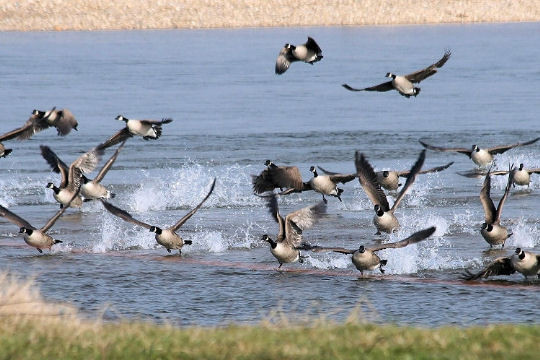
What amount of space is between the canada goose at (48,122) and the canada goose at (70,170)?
4.29 ft

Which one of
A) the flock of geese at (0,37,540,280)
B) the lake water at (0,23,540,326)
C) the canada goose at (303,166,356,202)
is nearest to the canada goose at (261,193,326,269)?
the flock of geese at (0,37,540,280)

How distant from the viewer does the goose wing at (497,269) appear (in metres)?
12.9

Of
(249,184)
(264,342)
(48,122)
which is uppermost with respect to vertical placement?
(48,122)

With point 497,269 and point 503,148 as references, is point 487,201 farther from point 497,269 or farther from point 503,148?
point 503,148

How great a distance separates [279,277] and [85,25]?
65.4 metres

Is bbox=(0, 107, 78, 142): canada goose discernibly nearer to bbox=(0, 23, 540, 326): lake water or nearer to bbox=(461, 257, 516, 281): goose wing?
bbox=(0, 23, 540, 326): lake water

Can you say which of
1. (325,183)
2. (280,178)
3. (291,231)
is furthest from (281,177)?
(291,231)

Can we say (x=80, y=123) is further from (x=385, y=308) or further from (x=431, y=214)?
(x=385, y=308)

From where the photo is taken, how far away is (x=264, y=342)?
25.7ft

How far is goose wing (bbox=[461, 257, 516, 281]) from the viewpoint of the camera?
12.9 m

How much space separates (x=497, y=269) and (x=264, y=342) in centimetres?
588

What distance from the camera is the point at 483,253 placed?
15.1 meters

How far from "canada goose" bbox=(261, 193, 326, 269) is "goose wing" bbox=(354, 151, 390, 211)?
0.64m

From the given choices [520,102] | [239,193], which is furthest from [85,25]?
[239,193]
